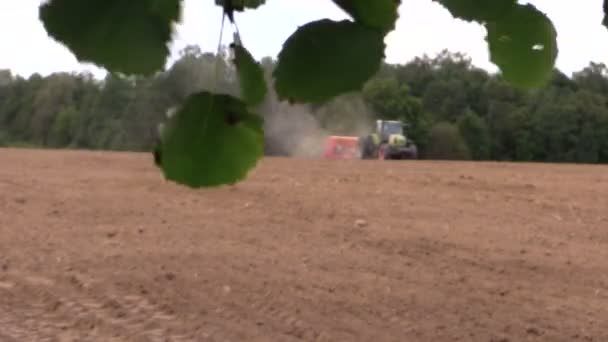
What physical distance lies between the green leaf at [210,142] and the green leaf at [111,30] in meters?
0.04

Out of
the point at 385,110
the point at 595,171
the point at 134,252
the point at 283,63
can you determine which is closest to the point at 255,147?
the point at 283,63

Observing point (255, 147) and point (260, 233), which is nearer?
Answer: point (255, 147)

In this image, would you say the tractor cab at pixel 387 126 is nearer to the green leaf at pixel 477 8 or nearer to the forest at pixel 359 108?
the forest at pixel 359 108

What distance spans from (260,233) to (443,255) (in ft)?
3.92

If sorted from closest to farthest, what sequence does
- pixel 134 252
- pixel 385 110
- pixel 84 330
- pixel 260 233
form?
pixel 385 110 < pixel 84 330 < pixel 134 252 < pixel 260 233

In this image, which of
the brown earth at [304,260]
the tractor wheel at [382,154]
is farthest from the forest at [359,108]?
the tractor wheel at [382,154]

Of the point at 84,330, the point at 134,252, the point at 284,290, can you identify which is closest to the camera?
the point at 84,330

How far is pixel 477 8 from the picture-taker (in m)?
0.75

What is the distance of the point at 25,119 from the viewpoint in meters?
1.09

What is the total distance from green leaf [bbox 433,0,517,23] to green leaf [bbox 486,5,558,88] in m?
0.01

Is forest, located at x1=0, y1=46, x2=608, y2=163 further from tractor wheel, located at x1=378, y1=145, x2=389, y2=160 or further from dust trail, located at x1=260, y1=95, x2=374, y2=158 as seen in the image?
tractor wheel, located at x1=378, y1=145, x2=389, y2=160

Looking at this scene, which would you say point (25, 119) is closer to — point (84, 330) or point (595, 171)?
point (84, 330)

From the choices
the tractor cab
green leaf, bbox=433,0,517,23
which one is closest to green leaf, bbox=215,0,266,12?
green leaf, bbox=433,0,517,23

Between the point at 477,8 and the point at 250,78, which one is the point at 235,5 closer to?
the point at 250,78
